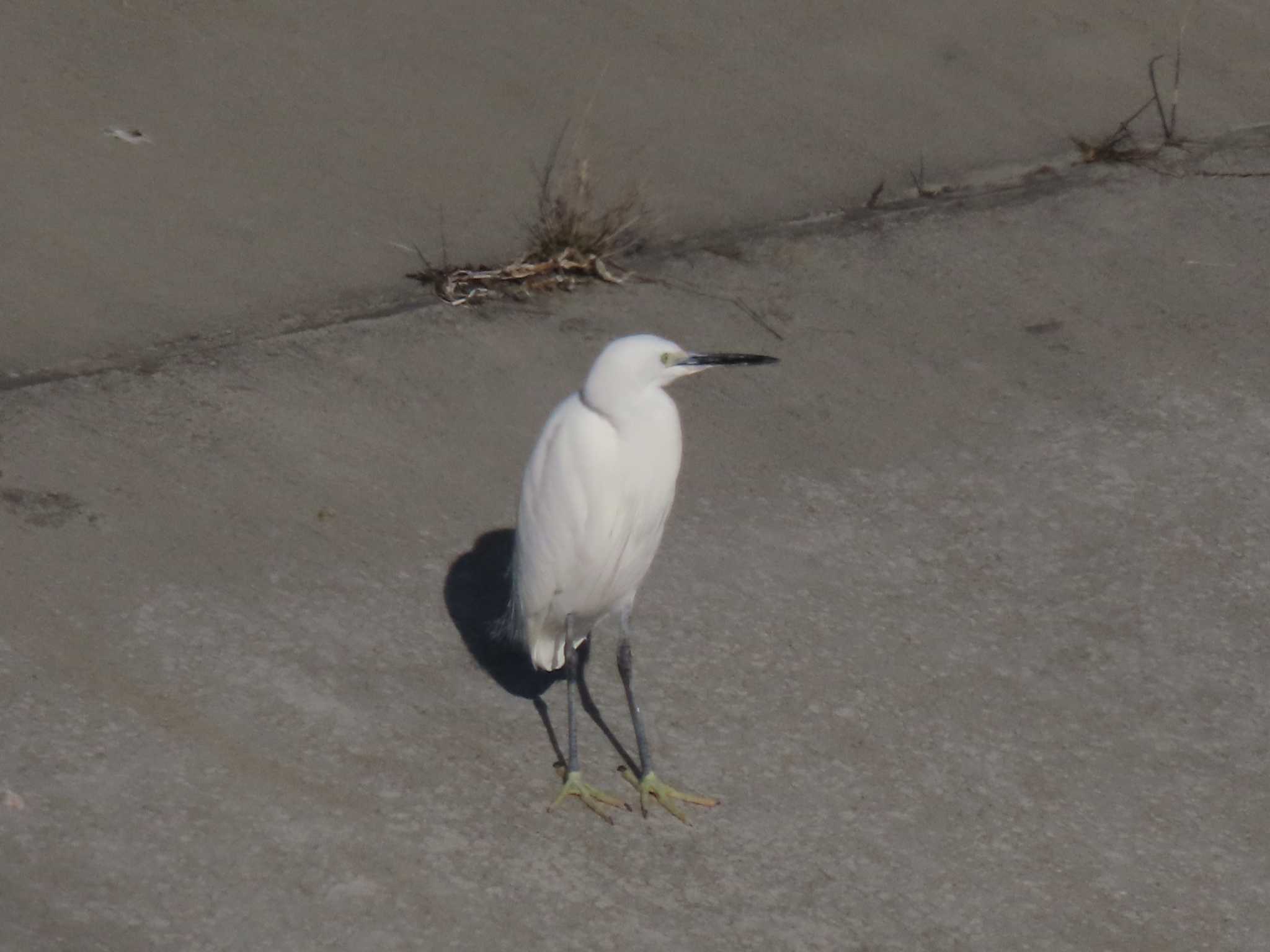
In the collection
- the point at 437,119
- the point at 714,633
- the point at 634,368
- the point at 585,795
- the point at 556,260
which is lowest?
the point at 585,795

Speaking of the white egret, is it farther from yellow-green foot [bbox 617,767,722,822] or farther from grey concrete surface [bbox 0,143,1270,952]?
grey concrete surface [bbox 0,143,1270,952]

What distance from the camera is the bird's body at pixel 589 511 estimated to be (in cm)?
313

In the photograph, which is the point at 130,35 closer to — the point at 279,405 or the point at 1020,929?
the point at 279,405

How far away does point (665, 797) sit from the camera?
3.24m

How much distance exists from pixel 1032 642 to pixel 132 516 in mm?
2039

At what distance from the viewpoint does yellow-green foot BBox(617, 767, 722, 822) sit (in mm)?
3236

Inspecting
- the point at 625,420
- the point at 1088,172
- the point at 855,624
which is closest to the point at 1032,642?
the point at 855,624

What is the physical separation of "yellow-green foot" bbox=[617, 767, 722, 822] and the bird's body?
1.09 ft

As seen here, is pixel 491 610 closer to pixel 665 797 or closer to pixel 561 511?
pixel 561 511

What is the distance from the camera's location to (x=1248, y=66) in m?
6.10

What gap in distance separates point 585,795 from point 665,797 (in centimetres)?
16

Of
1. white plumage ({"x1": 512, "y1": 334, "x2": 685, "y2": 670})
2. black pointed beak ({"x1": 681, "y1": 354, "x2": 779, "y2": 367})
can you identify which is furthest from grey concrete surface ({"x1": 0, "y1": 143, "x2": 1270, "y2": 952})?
black pointed beak ({"x1": 681, "y1": 354, "x2": 779, "y2": 367})

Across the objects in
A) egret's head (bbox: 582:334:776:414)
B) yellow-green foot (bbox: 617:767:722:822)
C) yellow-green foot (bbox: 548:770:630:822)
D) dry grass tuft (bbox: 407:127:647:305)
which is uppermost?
egret's head (bbox: 582:334:776:414)

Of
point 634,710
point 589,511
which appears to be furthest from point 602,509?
point 634,710
